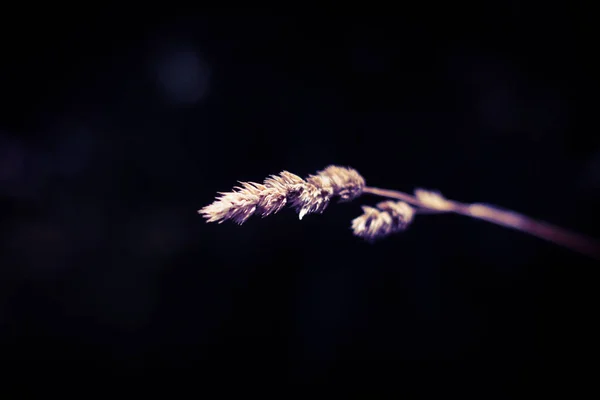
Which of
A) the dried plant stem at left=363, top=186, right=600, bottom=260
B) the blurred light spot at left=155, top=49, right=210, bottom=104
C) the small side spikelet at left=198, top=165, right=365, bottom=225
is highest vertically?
the blurred light spot at left=155, top=49, right=210, bottom=104

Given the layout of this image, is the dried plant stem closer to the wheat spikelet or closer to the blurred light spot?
the wheat spikelet

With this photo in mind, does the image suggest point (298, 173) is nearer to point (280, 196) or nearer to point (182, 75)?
point (182, 75)

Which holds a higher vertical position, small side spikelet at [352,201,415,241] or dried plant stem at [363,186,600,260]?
dried plant stem at [363,186,600,260]

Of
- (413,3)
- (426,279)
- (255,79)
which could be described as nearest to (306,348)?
(426,279)

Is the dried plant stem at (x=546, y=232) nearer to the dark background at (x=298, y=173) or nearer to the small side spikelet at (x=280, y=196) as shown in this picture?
the small side spikelet at (x=280, y=196)

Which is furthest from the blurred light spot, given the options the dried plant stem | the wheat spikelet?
the dried plant stem

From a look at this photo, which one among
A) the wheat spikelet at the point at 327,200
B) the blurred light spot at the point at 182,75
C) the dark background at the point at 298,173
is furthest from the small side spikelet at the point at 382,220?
the blurred light spot at the point at 182,75

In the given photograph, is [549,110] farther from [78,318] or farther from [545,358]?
[78,318]
